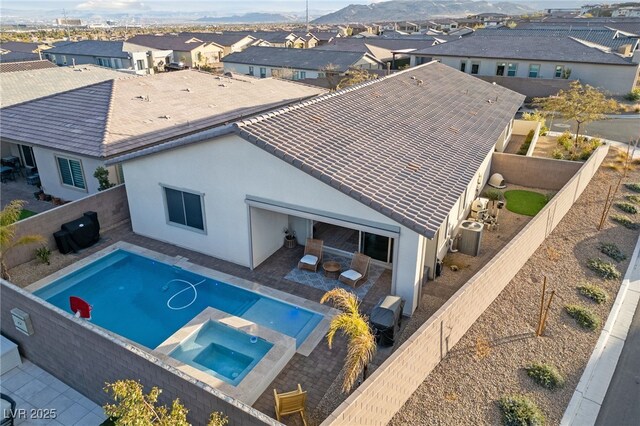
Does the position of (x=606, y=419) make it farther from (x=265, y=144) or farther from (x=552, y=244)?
(x=265, y=144)

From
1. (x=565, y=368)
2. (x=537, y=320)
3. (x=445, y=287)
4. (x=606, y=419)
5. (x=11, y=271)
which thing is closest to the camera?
(x=606, y=419)

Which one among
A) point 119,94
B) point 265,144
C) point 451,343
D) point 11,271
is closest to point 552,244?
point 451,343

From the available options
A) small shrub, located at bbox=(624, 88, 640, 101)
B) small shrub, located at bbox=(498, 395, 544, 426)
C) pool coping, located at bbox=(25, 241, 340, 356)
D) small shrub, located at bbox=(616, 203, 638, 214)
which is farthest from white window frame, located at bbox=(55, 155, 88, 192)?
small shrub, located at bbox=(624, 88, 640, 101)

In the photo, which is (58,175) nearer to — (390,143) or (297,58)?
(390,143)

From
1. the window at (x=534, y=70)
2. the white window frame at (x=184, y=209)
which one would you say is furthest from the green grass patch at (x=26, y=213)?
the window at (x=534, y=70)

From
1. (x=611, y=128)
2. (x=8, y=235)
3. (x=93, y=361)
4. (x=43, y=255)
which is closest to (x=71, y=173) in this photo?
(x=43, y=255)
